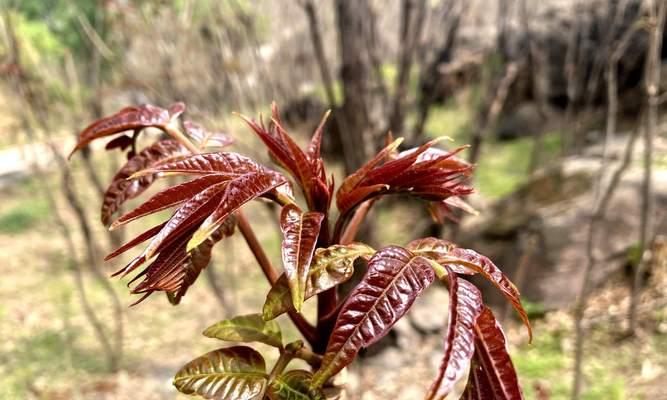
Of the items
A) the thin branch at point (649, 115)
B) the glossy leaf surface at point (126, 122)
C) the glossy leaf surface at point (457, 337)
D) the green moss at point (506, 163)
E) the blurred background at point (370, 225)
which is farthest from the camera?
the green moss at point (506, 163)

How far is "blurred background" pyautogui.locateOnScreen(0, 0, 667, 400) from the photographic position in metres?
2.75

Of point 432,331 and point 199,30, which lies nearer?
point 432,331

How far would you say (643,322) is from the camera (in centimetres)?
293

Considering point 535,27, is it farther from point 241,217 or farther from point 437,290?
point 241,217

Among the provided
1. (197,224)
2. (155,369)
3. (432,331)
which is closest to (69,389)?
(155,369)

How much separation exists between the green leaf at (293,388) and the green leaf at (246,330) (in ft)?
0.34

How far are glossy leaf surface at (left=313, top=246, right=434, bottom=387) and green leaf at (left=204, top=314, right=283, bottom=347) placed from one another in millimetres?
214

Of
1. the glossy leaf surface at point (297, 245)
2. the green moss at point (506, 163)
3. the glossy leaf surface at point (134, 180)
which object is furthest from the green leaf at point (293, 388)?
the green moss at point (506, 163)

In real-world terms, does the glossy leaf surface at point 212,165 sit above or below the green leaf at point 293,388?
above

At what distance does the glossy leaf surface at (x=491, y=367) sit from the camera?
52 cm

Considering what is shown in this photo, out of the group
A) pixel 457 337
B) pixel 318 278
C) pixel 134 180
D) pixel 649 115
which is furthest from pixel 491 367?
pixel 649 115

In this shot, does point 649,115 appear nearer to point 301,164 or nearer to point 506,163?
point 301,164

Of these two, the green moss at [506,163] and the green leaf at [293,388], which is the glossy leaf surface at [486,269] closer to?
the green leaf at [293,388]

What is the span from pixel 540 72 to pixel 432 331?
3.38 metres
